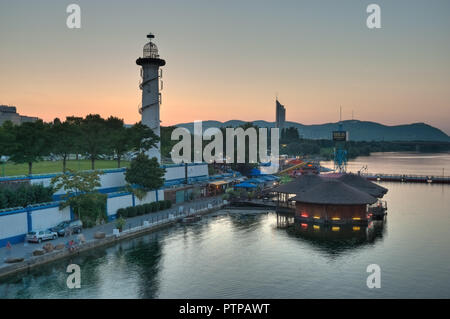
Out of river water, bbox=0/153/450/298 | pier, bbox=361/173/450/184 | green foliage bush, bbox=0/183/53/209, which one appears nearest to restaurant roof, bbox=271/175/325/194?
river water, bbox=0/153/450/298

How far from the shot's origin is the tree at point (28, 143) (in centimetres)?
5603

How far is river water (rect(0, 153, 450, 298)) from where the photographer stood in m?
27.7

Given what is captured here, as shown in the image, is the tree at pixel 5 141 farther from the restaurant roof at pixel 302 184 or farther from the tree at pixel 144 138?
the restaurant roof at pixel 302 184

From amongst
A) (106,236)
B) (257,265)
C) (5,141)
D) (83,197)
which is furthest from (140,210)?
(257,265)

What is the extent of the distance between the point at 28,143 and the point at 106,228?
911 inches

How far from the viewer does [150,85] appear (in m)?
68.0

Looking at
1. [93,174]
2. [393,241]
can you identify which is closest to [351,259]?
[393,241]

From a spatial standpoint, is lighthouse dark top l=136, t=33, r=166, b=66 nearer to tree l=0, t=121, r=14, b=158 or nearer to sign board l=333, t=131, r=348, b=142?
tree l=0, t=121, r=14, b=158

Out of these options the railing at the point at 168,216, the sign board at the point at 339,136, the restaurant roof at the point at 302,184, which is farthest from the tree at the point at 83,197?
the sign board at the point at 339,136

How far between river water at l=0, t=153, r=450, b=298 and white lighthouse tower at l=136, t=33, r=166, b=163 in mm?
26067
